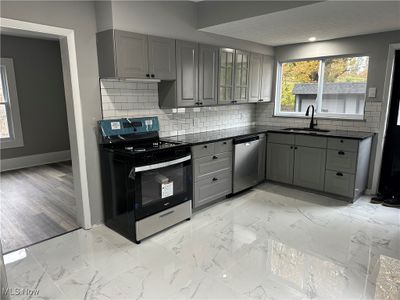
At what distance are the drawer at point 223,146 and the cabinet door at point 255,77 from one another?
1165mm

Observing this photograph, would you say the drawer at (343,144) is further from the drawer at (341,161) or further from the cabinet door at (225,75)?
the cabinet door at (225,75)

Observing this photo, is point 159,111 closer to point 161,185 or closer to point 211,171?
point 211,171

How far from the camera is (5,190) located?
439 cm

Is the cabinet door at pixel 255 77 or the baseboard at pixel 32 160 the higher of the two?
the cabinet door at pixel 255 77

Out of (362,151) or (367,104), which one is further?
(367,104)

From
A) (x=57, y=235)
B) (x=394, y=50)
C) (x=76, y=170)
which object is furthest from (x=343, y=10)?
(x=57, y=235)

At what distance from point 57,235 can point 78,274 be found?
848mm

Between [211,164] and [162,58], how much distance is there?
1.39m

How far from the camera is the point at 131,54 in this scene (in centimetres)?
A: 286

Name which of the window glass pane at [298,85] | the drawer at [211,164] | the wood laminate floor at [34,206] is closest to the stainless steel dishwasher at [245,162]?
the drawer at [211,164]

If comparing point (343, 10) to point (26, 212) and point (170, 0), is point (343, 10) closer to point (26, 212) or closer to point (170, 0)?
point (170, 0)

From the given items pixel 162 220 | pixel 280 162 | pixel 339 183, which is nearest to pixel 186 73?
pixel 162 220

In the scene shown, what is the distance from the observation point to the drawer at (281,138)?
165 inches

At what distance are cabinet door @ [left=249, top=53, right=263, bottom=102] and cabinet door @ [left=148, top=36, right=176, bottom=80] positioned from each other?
1.62 metres
